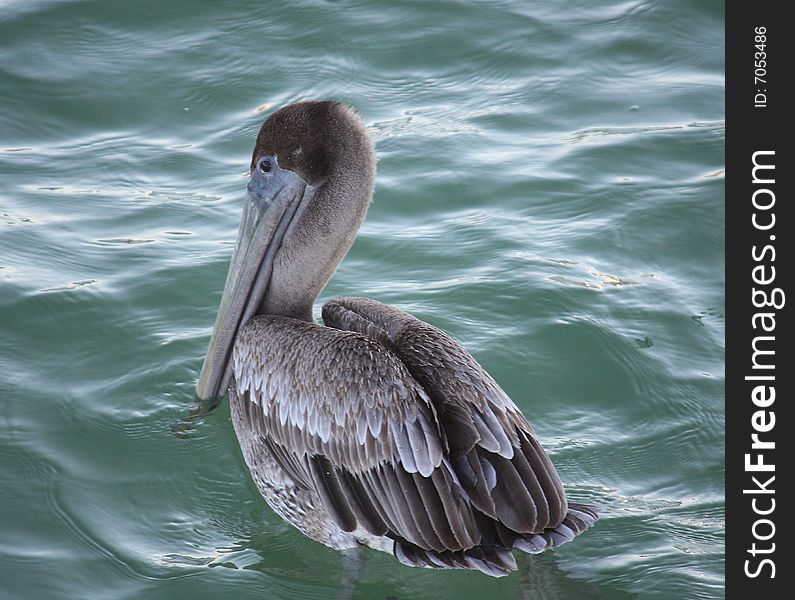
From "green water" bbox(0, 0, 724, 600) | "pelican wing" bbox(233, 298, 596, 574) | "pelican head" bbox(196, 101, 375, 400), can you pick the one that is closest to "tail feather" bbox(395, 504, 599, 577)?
"pelican wing" bbox(233, 298, 596, 574)

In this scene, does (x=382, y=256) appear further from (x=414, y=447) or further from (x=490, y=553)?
(x=490, y=553)

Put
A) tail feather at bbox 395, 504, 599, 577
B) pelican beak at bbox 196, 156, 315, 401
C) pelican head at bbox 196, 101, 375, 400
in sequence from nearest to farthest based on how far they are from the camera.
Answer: tail feather at bbox 395, 504, 599, 577
pelican head at bbox 196, 101, 375, 400
pelican beak at bbox 196, 156, 315, 401

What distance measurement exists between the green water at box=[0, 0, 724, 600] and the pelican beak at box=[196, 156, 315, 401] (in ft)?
1.85

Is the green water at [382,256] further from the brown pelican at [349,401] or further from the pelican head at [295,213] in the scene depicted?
the pelican head at [295,213]

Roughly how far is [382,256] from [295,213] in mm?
1911

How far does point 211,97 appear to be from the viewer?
8648 millimetres

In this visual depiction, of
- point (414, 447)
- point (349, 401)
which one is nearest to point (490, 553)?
point (414, 447)

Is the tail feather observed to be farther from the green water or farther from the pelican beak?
the pelican beak

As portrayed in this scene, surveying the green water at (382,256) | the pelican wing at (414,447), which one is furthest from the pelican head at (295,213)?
the green water at (382,256)

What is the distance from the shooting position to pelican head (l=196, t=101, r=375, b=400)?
5.07 m

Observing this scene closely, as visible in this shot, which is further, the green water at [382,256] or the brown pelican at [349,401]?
the green water at [382,256]

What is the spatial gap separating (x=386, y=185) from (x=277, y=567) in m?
3.64

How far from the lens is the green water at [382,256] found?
16.0 feet

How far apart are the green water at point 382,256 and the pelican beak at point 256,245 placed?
1.85 ft
